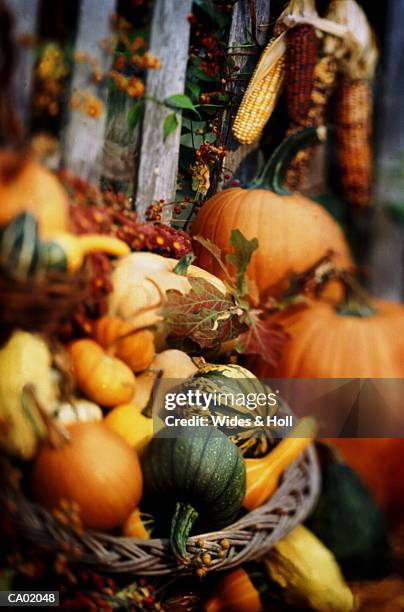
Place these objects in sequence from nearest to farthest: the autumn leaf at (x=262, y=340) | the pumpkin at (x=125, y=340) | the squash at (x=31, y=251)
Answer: the squash at (x=31, y=251), the pumpkin at (x=125, y=340), the autumn leaf at (x=262, y=340)

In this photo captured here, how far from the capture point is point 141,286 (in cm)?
119

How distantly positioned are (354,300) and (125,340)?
45 centimetres

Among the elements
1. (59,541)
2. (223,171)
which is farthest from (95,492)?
(223,171)

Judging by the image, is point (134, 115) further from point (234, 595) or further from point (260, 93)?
point (234, 595)

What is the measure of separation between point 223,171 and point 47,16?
419 millimetres

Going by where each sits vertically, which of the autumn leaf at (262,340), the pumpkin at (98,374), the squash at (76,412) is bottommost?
the squash at (76,412)

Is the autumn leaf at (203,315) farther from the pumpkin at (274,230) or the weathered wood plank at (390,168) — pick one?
the weathered wood plank at (390,168)

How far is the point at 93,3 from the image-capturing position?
1.15 m

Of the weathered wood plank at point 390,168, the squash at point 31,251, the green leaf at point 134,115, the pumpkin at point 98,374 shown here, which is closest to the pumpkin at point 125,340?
the pumpkin at point 98,374

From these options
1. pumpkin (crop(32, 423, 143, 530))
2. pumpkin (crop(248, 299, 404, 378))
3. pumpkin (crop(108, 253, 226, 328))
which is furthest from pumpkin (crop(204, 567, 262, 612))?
pumpkin (crop(108, 253, 226, 328))

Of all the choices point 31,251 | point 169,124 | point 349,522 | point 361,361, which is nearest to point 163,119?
point 169,124

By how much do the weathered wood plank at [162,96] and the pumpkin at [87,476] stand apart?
0.42 m

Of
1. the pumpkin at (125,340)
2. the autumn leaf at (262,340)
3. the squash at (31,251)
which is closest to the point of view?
the squash at (31,251)

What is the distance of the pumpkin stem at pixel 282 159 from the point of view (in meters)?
1.31
